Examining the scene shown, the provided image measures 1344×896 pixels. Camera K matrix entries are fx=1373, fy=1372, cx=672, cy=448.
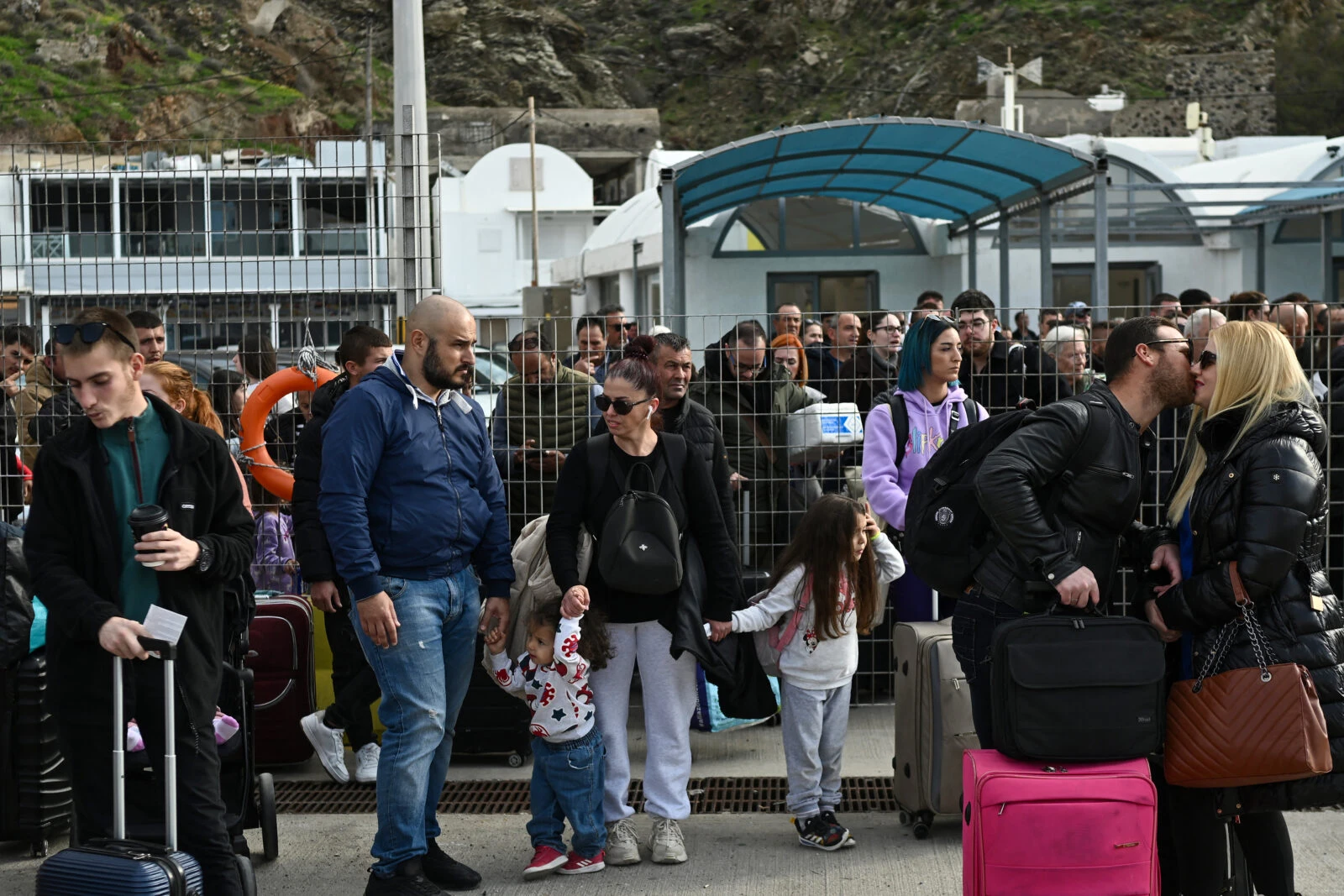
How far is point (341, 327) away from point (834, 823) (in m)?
3.36

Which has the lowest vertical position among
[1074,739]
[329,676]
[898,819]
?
[898,819]

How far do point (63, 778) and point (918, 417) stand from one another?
3570 mm

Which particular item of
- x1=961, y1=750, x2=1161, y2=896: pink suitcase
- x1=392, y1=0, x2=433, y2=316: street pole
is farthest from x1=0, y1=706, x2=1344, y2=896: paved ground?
x1=392, y1=0, x2=433, y2=316: street pole

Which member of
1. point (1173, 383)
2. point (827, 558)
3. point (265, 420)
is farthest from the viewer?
point (265, 420)

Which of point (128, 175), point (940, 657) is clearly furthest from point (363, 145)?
point (940, 657)

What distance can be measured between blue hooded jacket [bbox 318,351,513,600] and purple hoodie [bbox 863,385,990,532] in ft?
6.11

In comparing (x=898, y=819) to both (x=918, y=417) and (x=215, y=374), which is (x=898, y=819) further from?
(x=215, y=374)

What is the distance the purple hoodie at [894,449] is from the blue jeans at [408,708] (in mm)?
2021

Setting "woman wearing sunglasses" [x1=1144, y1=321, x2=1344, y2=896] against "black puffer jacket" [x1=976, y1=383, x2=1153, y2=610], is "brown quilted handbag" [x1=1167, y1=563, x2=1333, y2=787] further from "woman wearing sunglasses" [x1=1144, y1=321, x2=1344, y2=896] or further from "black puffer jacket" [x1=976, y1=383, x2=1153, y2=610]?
"black puffer jacket" [x1=976, y1=383, x2=1153, y2=610]

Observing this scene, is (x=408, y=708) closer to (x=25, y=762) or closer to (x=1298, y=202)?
(x=25, y=762)

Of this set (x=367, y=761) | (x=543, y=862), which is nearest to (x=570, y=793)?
(x=543, y=862)

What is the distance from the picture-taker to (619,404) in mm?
4797

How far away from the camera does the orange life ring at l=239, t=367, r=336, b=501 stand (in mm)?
6160

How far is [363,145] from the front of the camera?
21.6 ft
